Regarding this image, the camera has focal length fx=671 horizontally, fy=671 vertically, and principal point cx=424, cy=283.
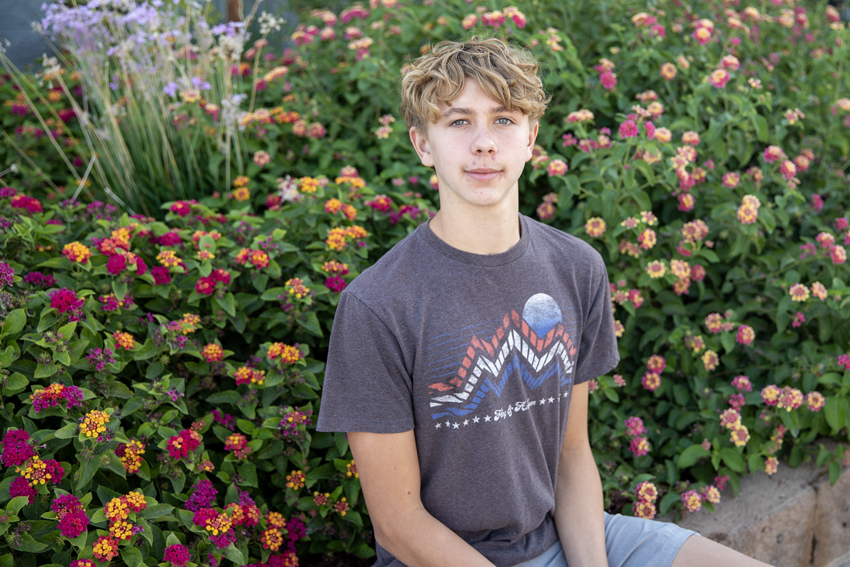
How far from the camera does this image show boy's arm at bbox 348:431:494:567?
1.44 m

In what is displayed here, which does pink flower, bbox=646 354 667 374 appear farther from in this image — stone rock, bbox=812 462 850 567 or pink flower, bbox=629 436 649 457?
stone rock, bbox=812 462 850 567

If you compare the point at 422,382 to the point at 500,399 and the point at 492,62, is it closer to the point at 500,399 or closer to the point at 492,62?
the point at 500,399

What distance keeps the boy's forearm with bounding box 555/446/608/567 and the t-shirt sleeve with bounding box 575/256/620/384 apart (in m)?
0.22

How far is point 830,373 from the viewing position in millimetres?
2293

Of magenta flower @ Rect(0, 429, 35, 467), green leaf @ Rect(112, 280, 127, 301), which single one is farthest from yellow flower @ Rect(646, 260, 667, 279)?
magenta flower @ Rect(0, 429, 35, 467)

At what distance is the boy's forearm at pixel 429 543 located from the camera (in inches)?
56.9

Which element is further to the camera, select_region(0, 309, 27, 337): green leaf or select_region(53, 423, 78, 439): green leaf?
select_region(0, 309, 27, 337): green leaf

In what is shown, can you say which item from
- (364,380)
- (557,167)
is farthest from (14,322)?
(557,167)

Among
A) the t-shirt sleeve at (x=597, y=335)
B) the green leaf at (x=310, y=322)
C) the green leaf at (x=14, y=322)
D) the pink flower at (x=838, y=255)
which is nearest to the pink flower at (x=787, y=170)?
the pink flower at (x=838, y=255)

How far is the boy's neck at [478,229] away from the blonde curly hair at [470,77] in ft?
0.72

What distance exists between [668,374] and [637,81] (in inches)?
55.2

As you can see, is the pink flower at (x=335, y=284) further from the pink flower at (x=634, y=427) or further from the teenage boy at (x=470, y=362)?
the pink flower at (x=634, y=427)

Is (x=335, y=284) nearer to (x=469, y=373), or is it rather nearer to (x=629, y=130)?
(x=469, y=373)

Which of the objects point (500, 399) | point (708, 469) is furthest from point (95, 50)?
point (708, 469)
